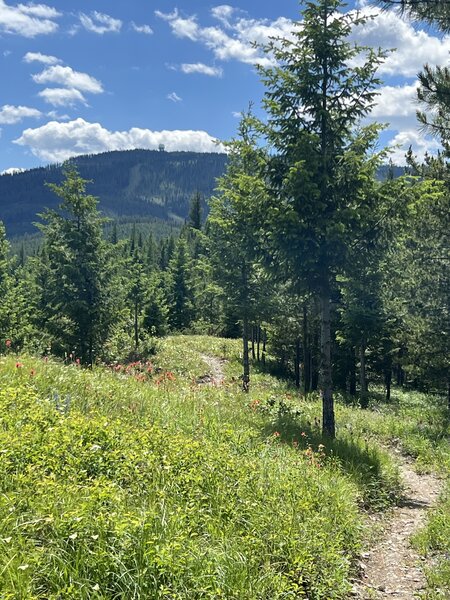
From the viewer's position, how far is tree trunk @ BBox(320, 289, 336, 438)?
11.1 m

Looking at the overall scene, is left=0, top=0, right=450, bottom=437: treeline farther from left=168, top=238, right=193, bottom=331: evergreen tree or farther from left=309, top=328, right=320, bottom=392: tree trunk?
left=168, top=238, right=193, bottom=331: evergreen tree

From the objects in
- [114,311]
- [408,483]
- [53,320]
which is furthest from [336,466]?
[53,320]

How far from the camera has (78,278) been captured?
20547 mm

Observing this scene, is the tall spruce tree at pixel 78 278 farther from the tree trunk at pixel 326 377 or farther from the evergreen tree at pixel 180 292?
the evergreen tree at pixel 180 292

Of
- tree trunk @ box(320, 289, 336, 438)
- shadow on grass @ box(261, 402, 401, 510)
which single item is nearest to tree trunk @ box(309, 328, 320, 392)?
tree trunk @ box(320, 289, 336, 438)

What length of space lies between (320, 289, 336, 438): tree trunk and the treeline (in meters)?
0.04

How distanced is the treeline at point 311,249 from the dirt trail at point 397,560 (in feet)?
10.1

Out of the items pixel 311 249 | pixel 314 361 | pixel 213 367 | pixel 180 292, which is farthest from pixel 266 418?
pixel 180 292

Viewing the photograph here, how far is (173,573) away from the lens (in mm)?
3682

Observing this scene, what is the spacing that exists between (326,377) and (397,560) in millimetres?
5544

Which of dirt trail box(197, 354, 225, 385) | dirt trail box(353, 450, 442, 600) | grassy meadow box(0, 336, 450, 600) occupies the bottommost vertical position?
dirt trail box(197, 354, 225, 385)

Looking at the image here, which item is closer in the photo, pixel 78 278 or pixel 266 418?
pixel 266 418

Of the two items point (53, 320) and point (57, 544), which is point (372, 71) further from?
point (53, 320)

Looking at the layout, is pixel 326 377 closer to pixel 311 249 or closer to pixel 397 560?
pixel 311 249
